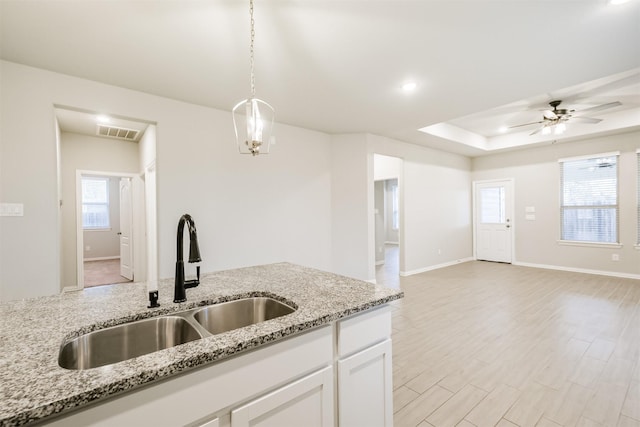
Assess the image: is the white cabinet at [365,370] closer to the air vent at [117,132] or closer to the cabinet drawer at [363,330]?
the cabinet drawer at [363,330]

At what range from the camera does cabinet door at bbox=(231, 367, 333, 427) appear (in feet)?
3.30

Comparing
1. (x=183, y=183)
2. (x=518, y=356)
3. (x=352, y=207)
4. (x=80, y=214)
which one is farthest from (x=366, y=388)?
(x=80, y=214)

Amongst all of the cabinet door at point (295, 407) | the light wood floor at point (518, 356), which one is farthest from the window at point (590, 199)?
the cabinet door at point (295, 407)

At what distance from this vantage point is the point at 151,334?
1317 mm

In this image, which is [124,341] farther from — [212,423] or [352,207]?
[352,207]

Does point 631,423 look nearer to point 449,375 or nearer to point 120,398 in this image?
point 449,375

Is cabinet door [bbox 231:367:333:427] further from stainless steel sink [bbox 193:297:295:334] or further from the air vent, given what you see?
the air vent

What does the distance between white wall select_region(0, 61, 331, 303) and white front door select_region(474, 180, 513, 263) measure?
179 inches

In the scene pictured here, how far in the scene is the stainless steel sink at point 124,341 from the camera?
109 cm

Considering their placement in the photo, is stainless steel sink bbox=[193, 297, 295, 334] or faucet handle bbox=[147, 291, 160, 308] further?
stainless steel sink bbox=[193, 297, 295, 334]

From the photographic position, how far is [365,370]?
139 cm

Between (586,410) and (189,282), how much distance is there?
2.71 metres

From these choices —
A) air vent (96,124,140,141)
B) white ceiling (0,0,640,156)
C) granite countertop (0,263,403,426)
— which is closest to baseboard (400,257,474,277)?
white ceiling (0,0,640,156)

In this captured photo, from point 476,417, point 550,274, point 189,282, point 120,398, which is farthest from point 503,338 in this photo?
point 550,274
